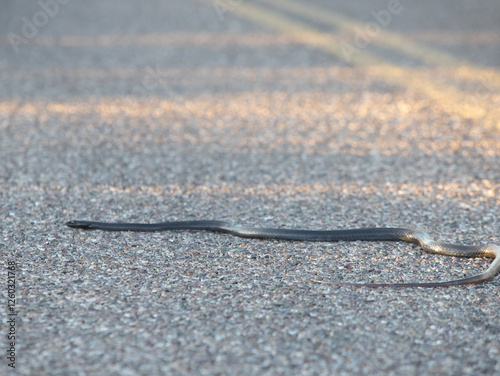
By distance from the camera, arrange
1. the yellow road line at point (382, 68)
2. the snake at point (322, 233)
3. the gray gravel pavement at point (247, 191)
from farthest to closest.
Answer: the yellow road line at point (382, 68), the snake at point (322, 233), the gray gravel pavement at point (247, 191)

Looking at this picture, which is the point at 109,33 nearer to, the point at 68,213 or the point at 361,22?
the point at 361,22

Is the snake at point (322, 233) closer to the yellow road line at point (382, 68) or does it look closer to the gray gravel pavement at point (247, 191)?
the gray gravel pavement at point (247, 191)

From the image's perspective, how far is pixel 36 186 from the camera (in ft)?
20.1

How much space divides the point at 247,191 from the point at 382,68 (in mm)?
5214

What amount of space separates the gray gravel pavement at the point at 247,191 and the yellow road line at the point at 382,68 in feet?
0.18

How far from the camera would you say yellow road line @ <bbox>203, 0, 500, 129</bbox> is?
8.55 metres

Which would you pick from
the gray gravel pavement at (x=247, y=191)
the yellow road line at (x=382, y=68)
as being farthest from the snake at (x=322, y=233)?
the yellow road line at (x=382, y=68)

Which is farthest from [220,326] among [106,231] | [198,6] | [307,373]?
[198,6]

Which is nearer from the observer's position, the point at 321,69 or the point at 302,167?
the point at 302,167

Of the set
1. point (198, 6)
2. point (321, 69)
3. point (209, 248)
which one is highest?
point (198, 6)

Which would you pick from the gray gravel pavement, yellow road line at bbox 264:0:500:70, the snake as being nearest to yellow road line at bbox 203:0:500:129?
the gray gravel pavement

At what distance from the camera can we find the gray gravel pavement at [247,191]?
139 inches

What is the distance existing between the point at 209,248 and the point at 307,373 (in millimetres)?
1763

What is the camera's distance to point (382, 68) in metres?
10.5
